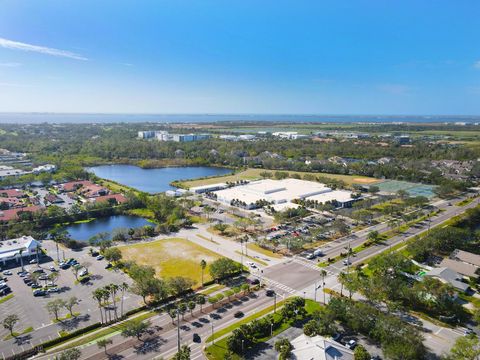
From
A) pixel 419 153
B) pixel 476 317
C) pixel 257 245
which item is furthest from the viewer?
pixel 419 153

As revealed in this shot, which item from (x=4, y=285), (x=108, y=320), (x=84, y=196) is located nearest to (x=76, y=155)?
(x=84, y=196)

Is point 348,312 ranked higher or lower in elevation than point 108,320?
higher

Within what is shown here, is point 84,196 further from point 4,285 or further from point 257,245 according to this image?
point 257,245

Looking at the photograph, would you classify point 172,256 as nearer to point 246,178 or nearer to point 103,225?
point 103,225

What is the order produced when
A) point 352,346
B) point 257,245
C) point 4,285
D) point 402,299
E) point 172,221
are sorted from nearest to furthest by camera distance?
1. point 352,346
2. point 402,299
3. point 4,285
4. point 257,245
5. point 172,221

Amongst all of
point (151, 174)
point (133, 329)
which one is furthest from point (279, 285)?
point (151, 174)

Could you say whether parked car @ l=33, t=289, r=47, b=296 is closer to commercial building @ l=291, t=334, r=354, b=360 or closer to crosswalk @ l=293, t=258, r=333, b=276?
commercial building @ l=291, t=334, r=354, b=360
